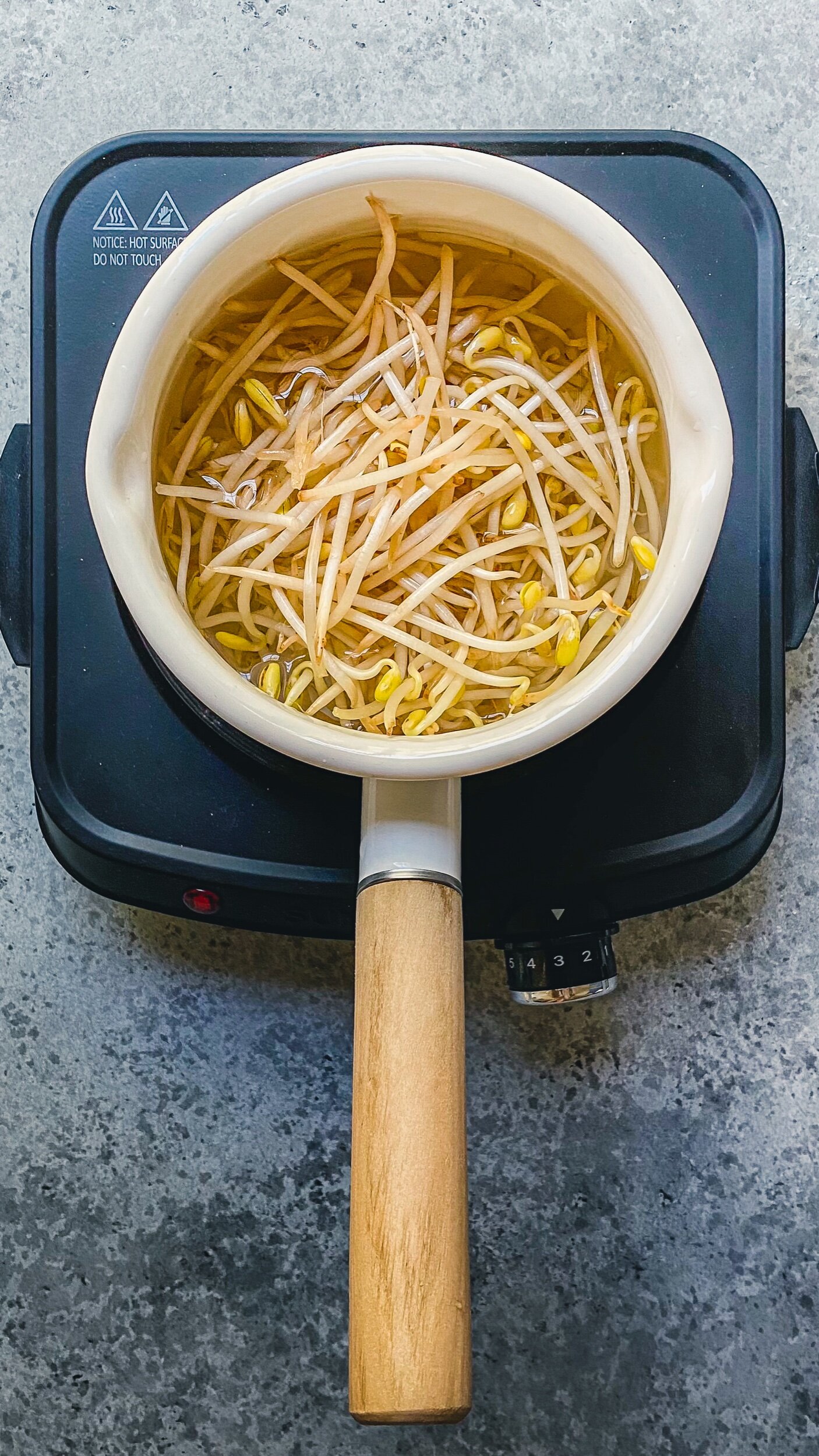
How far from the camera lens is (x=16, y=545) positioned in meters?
0.66

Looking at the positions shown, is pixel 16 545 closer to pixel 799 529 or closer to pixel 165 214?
pixel 165 214

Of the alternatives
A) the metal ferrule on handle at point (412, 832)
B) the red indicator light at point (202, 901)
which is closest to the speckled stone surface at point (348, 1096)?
the red indicator light at point (202, 901)

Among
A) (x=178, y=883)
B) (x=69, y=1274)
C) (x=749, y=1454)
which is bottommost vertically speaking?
(x=749, y=1454)

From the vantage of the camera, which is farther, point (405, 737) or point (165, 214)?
point (165, 214)

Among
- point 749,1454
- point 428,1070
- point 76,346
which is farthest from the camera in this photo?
point 749,1454

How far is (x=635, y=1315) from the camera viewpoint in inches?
29.2

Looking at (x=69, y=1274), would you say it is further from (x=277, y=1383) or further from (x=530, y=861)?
(x=530, y=861)

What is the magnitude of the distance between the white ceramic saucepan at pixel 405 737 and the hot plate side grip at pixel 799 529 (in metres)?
0.17

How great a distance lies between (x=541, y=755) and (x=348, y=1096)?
0.88ft

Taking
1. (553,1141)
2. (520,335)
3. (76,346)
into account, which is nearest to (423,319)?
(520,335)

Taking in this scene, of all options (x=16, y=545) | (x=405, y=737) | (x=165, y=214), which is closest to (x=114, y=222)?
(x=165, y=214)

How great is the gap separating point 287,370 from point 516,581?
0.15 metres

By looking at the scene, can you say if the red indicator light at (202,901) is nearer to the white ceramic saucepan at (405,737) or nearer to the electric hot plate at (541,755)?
the electric hot plate at (541,755)

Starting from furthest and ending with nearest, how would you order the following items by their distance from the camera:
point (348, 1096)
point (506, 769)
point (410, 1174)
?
point (348, 1096), point (506, 769), point (410, 1174)
